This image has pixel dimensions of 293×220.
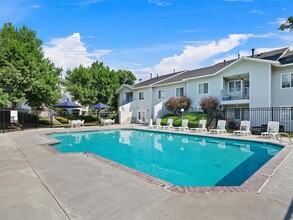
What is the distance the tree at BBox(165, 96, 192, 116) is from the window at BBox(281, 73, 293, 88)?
9545 millimetres

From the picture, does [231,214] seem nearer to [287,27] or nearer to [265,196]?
[265,196]

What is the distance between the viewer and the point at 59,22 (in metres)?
17.1

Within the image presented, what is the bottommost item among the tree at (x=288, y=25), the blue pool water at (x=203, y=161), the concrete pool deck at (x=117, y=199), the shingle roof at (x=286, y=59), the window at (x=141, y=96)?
the blue pool water at (x=203, y=161)

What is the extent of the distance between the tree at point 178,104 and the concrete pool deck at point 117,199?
58.7 ft

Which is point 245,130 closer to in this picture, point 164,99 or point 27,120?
point 164,99

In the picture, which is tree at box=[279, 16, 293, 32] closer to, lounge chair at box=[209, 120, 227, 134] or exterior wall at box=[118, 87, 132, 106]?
lounge chair at box=[209, 120, 227, 134]

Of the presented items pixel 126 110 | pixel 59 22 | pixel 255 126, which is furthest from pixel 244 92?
pixel 59 22

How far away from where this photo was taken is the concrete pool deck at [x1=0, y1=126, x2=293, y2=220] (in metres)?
3.50

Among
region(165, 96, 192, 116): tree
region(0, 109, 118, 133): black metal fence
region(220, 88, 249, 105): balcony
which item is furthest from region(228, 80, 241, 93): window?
region(0, 109, 118, 133): black metal fence

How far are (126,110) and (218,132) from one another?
16371 mm

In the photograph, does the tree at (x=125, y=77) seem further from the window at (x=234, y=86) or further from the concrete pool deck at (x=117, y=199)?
the concrete pool deck at (x=117, y=199)

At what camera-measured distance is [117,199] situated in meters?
4.09

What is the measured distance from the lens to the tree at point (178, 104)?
23766mm

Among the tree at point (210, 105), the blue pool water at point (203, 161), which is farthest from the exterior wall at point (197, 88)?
the blue pool water at point (203, 161)
